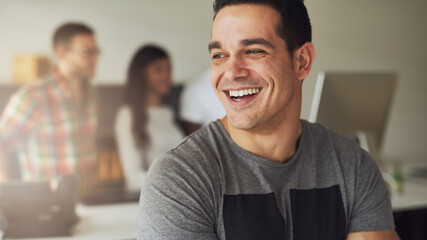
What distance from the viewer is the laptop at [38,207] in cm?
171

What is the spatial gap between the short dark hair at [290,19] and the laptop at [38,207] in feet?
3.21

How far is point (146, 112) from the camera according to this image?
9.66 feet

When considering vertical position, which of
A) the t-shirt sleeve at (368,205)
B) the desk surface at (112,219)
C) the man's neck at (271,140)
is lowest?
the desk surface at (112,219)

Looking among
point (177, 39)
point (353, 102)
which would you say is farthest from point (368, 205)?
point (177, 39)

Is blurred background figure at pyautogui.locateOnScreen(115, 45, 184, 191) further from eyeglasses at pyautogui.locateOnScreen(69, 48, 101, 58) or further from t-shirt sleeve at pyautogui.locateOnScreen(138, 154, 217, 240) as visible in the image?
t-shirt sleeve at pyautogui.locateOnScreen(138, 154, 217, 240)

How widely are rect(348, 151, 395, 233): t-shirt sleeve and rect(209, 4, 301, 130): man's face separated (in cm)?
29

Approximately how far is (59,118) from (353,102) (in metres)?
1.52

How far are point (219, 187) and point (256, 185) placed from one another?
0.32 feet

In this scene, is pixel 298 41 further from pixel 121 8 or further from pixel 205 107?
pixel 121 8

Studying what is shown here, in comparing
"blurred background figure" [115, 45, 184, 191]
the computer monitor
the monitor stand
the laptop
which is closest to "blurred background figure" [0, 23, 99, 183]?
"blurred background figure" [115, 45, 184, 191]

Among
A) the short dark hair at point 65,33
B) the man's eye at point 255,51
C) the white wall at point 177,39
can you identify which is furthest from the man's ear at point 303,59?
the white wall at point 177,39

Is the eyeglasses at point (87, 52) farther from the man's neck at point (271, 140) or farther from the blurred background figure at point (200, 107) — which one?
the man's neck at point (271, 140)

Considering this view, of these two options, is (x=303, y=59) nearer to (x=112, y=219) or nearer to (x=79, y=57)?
(x=112, y=219)

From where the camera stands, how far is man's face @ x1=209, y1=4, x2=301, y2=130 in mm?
1099
